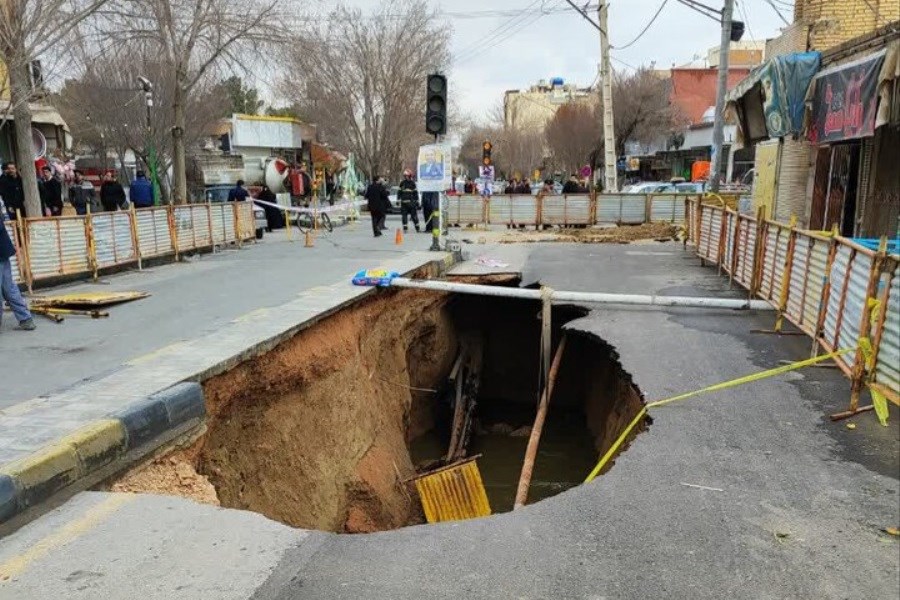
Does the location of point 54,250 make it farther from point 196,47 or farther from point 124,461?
point 196,47

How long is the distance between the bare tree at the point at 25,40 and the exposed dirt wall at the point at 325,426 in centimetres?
671

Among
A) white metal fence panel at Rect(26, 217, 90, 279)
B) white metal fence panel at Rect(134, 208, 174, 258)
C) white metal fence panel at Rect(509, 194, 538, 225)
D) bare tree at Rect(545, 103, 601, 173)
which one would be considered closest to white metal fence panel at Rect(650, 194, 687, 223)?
white metal fence panel at Rect(509, 194, 538, 225)

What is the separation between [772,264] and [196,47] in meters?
16.8

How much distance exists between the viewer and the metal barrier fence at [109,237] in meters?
9.67

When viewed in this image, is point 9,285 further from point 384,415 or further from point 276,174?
point 276,174

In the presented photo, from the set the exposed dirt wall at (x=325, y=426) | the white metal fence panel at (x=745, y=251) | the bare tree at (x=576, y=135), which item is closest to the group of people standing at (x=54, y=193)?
the exposed dirt wall at (x=325, y=426)

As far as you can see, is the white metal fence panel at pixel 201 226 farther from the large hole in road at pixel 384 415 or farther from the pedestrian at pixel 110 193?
the large hole in road at pixel 384 415

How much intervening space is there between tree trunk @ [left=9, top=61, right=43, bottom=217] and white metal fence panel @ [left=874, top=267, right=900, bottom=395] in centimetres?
1164

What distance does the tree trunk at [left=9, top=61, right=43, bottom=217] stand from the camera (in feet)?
34.1

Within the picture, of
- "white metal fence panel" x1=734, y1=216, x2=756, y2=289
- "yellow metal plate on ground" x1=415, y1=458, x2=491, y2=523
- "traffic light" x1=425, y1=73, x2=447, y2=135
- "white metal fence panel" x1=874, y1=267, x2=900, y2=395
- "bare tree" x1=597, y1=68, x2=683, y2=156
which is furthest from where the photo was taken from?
"bare tree" x1=597, y1=68, x2=683, y2=156

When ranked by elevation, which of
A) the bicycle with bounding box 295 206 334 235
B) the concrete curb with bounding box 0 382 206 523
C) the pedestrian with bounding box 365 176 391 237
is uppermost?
the pedestrian with bounding box 365 176 391 237

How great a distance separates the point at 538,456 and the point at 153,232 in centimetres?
844

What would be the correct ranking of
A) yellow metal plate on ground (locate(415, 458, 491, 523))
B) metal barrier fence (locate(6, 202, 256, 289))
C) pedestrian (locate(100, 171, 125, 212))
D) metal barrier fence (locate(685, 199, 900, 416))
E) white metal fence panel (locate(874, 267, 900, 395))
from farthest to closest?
pedestrian (locate(100, 171, 125, 212)), metal barrier fence (locate(6, 202, 256, 289)), yellow metal plate on ground (locate(415, 458, 491, 523)), metal barrier fence (locate(685, 199, 900, 416)), white metal fence panel (locate(874, 267, 900, 395))

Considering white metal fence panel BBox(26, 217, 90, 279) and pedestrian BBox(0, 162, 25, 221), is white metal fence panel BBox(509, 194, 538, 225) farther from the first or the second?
white metal fence panel BBox(26, 217, 90, 279)
